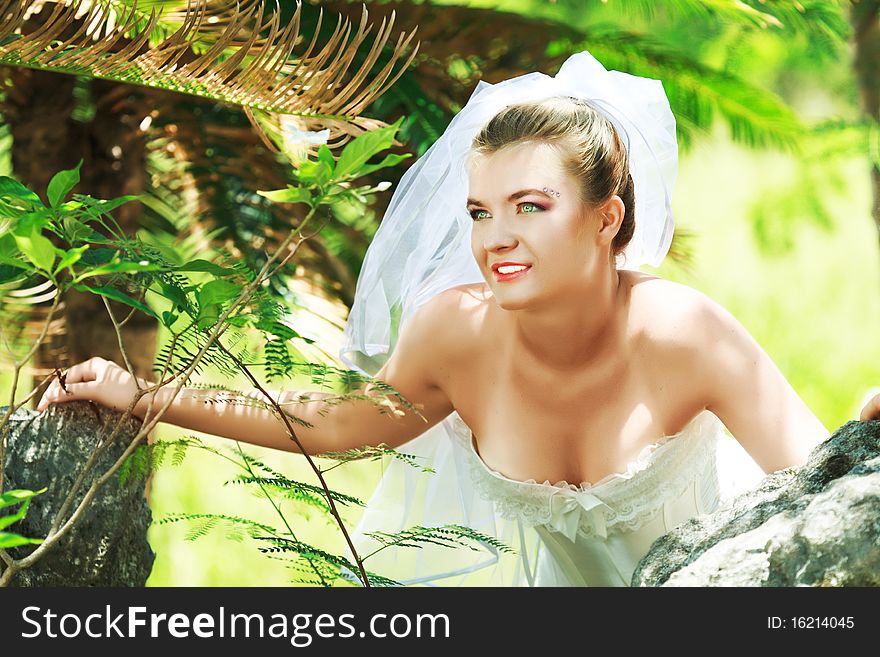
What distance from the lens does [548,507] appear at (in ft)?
8.52

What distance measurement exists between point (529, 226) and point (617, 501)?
0.75m

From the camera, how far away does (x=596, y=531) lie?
2602mm

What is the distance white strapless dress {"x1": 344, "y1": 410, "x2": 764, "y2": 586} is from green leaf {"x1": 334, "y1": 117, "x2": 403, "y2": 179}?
963mm

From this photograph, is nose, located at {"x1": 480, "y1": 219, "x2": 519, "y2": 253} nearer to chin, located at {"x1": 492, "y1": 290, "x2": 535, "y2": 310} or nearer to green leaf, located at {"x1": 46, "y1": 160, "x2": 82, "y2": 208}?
chin, located at {"x1": 492, "y1": 290, "x2": 535, "y2": 310}

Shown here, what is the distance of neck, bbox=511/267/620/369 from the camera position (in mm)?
2441

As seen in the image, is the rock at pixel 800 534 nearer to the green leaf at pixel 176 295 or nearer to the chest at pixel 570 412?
the chest at pixel 570 412

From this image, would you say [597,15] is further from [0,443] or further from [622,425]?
[0,443]

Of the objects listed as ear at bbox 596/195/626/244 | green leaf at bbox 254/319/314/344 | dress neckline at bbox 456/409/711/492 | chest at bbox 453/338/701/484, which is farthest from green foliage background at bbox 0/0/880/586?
green leaf at bbox 254/319/314/344

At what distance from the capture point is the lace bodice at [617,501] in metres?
2.54

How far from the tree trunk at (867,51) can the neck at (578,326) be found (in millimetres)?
2442

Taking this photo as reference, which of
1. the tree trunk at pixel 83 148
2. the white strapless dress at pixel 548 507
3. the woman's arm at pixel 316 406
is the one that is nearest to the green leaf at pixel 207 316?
the woman's arm at pixel 316 406

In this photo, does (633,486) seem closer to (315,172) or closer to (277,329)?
(277,329)

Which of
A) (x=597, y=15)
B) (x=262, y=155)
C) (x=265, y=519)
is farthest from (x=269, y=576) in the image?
A: (x=597, y=15)

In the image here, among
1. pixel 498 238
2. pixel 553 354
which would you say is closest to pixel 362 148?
pixel 498 238
